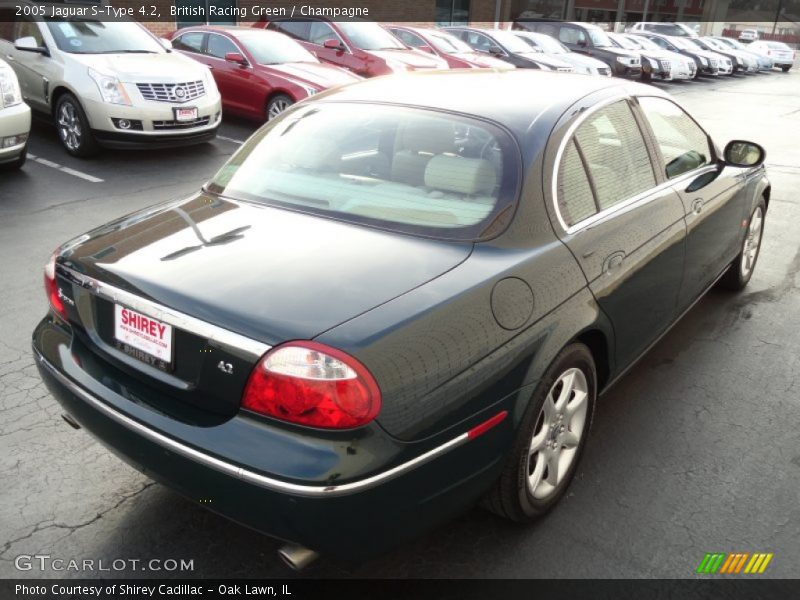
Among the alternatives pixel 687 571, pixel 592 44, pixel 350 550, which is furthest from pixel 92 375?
pixel 592 44

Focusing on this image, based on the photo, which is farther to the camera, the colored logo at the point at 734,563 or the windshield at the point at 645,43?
the windshield at the point at 645,43

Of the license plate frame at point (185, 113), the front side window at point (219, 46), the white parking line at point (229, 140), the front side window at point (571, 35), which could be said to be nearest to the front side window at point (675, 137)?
the license plate frame at point (185, 113)

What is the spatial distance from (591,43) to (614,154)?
20128 mm

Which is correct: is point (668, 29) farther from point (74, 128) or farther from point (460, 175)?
point (460, 175)

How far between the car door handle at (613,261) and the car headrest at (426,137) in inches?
30.1

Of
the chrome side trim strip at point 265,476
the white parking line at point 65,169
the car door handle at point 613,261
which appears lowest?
the white parking line at point 65,169

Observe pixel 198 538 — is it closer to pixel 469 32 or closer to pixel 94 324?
pixel 94 324

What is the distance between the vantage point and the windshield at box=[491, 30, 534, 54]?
18.1 meters

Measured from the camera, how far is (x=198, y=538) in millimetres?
2682

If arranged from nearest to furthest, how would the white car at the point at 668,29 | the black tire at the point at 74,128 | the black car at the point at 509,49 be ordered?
the black tire at the point at 74,128 < the black car at the point at 509,49 < the white car at the point at 668,29

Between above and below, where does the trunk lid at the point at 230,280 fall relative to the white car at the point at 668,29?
below

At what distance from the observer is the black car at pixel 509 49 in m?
17.3

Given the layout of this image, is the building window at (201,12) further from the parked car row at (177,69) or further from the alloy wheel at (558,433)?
the alloy wheel at (558,433)

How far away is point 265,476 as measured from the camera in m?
2.03
